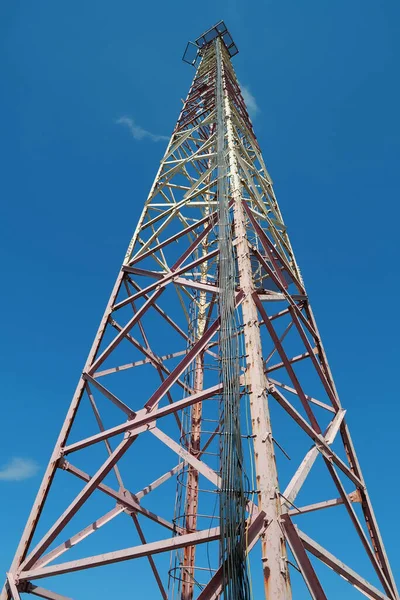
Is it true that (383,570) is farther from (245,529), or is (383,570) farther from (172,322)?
(172,322)

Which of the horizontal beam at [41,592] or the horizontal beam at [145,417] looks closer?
the horizontal beam at [41,592]

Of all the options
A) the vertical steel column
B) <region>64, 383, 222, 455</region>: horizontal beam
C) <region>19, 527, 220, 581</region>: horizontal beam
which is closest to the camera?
the vertical steel column

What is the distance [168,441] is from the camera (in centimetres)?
557

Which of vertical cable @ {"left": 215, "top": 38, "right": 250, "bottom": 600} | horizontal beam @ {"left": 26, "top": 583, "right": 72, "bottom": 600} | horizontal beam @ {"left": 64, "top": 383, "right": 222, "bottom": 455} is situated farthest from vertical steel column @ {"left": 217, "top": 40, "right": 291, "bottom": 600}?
horizontal beam @ {"left": 26, "top": 583, "right": 72, "bottom": 600}

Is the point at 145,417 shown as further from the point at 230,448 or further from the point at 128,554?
the point at 128,554

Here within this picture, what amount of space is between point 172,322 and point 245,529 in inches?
264

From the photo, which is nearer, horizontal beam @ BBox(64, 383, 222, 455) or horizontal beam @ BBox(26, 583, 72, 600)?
horizontal beam @ BBox(26, 583, 72, 600)

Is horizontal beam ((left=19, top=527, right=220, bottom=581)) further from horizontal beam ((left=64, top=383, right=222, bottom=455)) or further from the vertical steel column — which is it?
horizontal beam ((left=64, top=383, right=222, bottom=455))

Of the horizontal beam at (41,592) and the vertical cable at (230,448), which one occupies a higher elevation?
the vertical cable at (230,448)

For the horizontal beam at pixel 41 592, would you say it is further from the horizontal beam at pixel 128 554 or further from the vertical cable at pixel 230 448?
the vertical cable at pixel 230 448

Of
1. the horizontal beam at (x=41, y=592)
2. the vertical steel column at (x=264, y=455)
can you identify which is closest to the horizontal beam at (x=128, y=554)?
the horizontal beam at (x=41, y=592)

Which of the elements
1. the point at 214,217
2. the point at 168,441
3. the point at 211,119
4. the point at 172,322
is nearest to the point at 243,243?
the point at 214,217

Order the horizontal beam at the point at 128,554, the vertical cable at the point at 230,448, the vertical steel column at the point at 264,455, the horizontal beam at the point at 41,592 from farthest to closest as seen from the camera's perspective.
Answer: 1. the horizontal beam at the point at 41,592
2. the horizontal beam at the point at 128,554
3. the vertical cable at the point at 230,448
4. the vertical steel column at the point at 264,455

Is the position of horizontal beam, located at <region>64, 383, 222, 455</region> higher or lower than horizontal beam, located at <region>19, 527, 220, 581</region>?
higher
